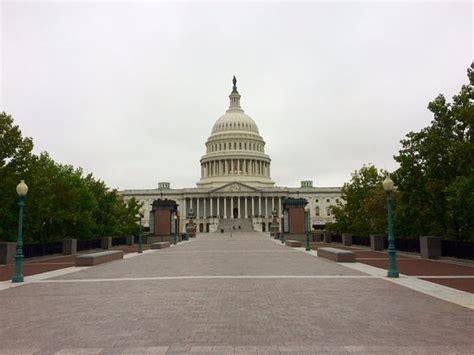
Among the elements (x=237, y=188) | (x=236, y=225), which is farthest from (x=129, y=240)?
(x=237, y=188)

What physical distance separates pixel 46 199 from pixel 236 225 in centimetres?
10136

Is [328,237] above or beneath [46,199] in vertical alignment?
beneath

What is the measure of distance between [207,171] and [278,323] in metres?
160

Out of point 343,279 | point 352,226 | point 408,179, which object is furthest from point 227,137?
point 343,279

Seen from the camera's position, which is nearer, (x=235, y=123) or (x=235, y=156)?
(x=235, y=156)

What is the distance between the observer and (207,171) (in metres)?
170

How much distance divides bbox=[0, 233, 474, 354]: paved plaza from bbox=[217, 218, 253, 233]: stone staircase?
111 m

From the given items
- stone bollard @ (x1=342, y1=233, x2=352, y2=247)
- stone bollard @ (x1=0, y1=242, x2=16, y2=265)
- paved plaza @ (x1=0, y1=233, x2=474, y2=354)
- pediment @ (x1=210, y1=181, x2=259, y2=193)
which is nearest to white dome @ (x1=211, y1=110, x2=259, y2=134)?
pediment @ (x1=210, y1=181, x2=259, y2=193)

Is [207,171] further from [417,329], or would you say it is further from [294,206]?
[417,329]

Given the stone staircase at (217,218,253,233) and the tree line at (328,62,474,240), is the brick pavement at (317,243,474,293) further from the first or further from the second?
the stone staircase at (217,218,253,233)

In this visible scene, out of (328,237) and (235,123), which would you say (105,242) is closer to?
(328,237)

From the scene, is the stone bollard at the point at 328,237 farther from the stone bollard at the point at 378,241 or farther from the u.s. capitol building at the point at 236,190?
the u.s. capitol building at the point at 236,190

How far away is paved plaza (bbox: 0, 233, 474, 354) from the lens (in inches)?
324

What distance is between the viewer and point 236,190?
505 feet
